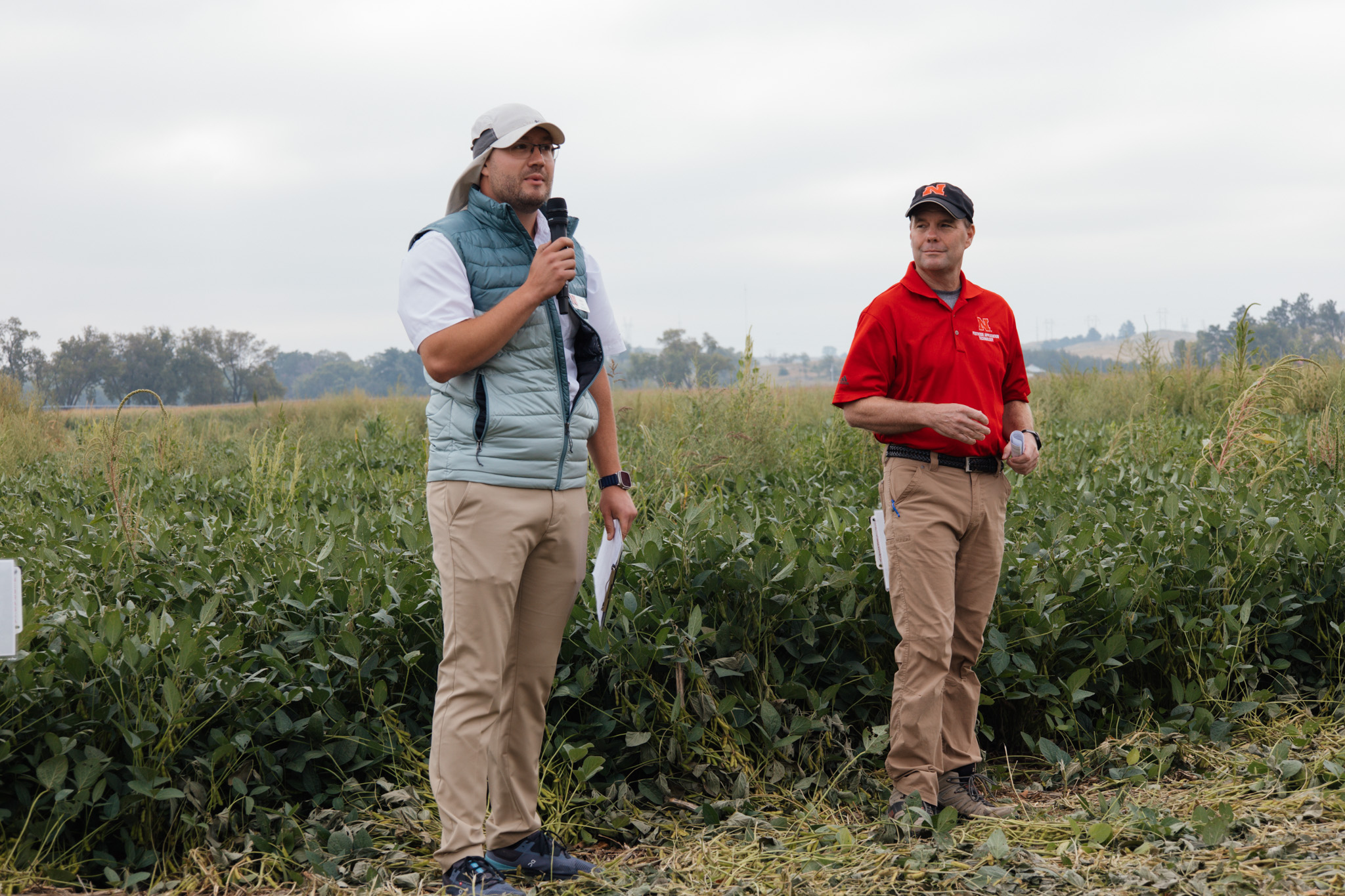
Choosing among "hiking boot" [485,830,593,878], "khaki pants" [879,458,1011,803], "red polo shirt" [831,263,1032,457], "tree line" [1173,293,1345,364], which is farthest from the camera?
"tree line" [1173,293,1345,364]

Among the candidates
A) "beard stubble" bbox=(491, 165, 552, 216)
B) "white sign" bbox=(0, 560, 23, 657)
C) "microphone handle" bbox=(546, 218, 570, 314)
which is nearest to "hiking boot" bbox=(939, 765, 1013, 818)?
"microphone handle" bbox=(546, 218, 570, 314)

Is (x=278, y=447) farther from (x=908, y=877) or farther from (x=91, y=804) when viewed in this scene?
(x=908, y=877)

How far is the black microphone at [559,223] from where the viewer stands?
287cm

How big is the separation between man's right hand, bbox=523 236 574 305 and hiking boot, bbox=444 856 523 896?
154cm

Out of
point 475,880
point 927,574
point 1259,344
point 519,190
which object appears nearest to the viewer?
point 475,880

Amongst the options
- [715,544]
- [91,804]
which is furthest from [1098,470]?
[91,804]

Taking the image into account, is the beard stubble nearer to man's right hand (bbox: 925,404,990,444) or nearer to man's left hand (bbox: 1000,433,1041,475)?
man's right hand (bbox: 925,404,990,444)

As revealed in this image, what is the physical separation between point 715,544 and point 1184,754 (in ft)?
6.48

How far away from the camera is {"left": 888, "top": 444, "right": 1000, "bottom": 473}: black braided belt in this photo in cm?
336

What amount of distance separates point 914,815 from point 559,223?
7.11ft

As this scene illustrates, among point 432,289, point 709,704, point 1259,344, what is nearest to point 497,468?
point 432,289

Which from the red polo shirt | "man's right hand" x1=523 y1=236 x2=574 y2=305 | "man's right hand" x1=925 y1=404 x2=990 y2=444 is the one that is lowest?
"man's right hand" x1=925 y1=404 x2=990 y2=444

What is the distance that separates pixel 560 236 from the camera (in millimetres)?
2871

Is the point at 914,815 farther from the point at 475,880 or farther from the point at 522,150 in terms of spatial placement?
the point at 522,150
